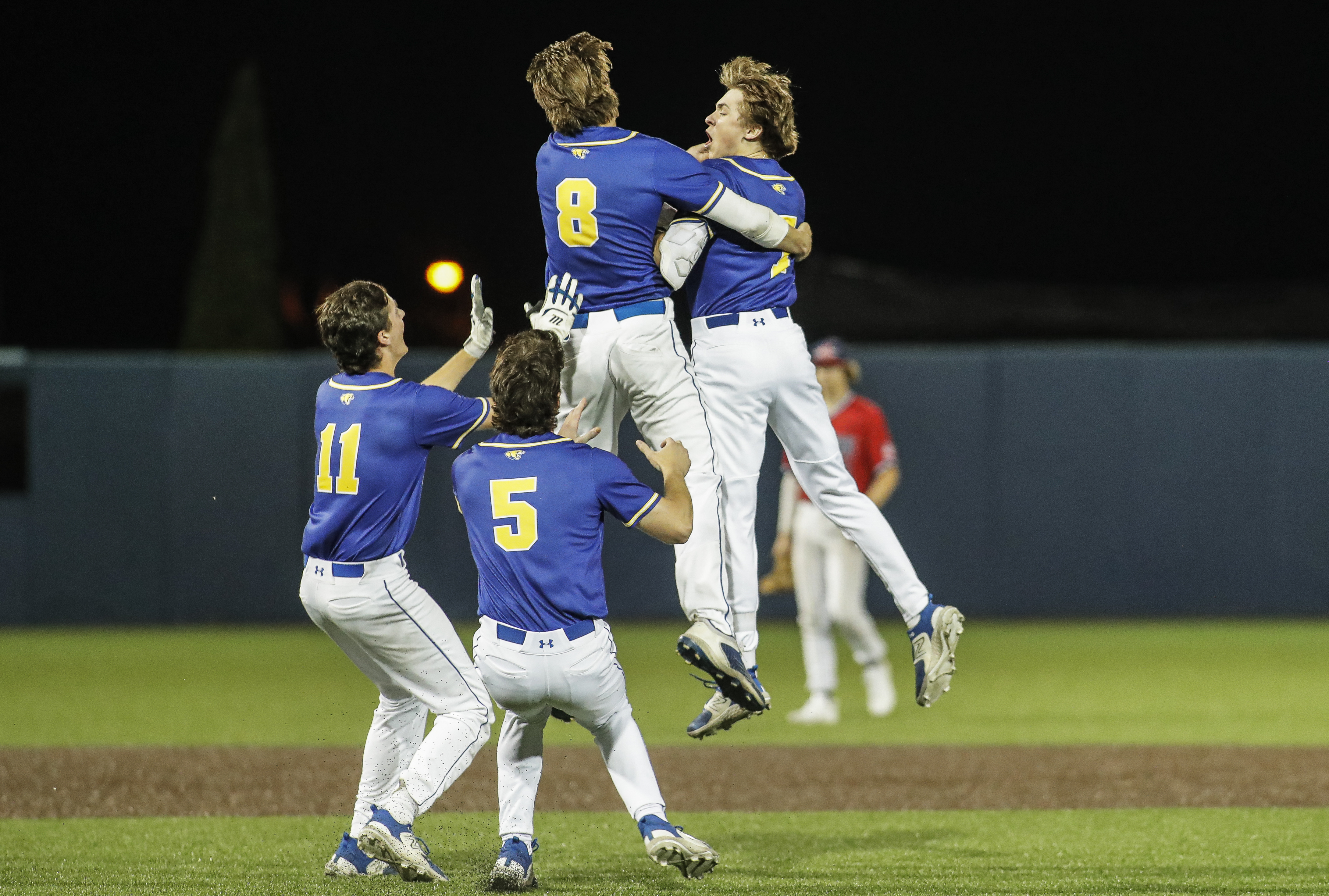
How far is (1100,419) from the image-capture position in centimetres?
1557

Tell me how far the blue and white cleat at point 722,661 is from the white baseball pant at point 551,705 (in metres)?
0.25

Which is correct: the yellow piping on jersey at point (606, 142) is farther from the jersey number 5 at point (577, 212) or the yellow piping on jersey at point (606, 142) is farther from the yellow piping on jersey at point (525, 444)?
the yellow piping on jersey at point (525, 444)

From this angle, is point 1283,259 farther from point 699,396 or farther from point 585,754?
point 699,396

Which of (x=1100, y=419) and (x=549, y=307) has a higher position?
(x=549, y=307)

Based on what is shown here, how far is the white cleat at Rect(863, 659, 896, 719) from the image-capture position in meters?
10.6

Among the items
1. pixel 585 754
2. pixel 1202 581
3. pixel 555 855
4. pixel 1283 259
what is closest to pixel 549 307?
pixel 555 855

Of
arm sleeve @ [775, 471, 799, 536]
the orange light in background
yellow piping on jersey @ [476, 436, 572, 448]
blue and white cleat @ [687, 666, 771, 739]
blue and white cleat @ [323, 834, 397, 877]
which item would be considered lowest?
blue and white cleat @ [323, 834, 397, 877]

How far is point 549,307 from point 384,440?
74 cm

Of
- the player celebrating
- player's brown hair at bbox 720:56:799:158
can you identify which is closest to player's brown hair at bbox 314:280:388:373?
the player celebrating

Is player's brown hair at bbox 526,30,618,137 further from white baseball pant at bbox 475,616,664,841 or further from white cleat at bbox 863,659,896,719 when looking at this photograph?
white cleat at bbox 863,659,896,719

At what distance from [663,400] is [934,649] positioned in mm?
1314

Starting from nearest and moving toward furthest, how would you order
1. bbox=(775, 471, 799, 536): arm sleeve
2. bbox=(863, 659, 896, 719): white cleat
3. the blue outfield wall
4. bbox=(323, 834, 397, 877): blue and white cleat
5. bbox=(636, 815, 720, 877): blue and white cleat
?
bbox=(636, 815, 720, 877): blue and white cleat
bbox=(323, 834, 397, 877): blue and white cleat
bbox=(775, 471, 799, 536): arm sleeve
bbox=(863, 659, 896, 719): white cleat
the blue outfield wall

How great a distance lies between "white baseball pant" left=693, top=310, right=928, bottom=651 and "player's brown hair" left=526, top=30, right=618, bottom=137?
0.84 m

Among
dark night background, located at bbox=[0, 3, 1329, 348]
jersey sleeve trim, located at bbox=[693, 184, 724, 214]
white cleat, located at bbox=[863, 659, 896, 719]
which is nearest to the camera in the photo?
jersey sleeve trim, located at bbox=[693, 184, 724, 214]
